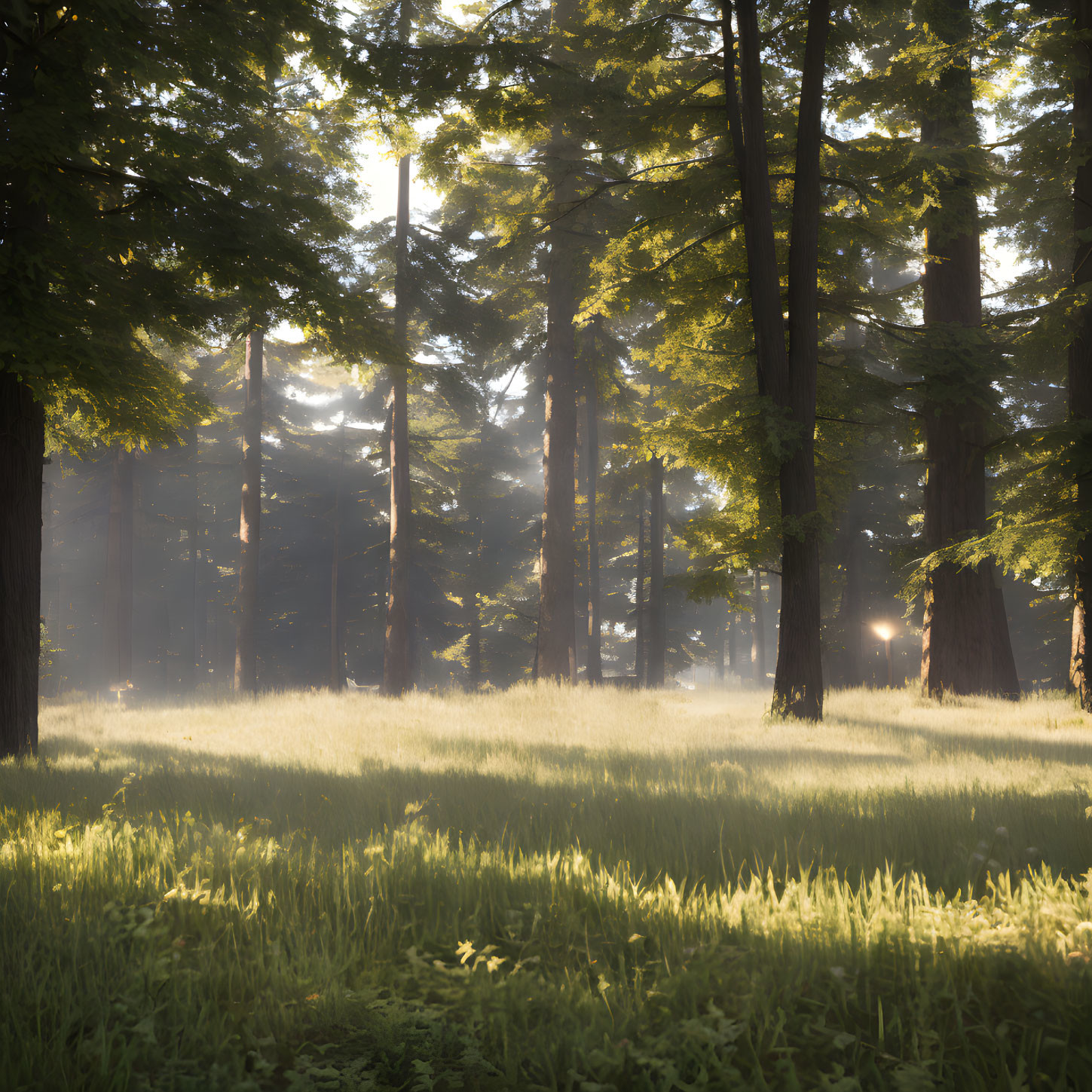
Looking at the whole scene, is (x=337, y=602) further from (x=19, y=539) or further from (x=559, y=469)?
(x=19, y=539)

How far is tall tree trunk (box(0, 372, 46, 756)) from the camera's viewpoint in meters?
7.90

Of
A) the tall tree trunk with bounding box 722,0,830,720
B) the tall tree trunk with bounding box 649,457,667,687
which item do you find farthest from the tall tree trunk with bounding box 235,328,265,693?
the tall tree trunk with bounding box 722,0,830,720

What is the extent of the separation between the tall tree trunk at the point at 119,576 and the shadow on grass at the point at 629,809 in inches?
838

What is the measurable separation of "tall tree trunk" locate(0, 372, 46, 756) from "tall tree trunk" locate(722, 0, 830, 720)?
30.9 ft

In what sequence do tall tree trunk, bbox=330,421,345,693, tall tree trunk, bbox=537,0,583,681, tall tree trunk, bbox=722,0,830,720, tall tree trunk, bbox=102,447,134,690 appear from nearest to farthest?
tall tree trunk, bbox=722,0,830,720, tall tree trunk, bbox=537,0,583,681, tall tree trunk, bbox=102,447,134,690, tall tree trunk, bbox=330,421,345,693

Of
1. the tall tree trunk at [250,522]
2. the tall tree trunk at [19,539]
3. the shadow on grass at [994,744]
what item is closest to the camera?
the shadow on grass at [994,744]

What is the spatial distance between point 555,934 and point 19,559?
25.1 ft

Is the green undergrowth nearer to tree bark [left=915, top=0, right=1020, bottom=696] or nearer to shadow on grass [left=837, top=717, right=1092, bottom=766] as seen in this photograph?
shadow on grass [left=837, top=717, right=1092, bottom=766]

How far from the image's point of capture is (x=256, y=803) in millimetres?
6086

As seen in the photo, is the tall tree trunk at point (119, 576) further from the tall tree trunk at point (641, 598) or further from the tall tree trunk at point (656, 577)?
the tall tree trunk at point (641, 598)

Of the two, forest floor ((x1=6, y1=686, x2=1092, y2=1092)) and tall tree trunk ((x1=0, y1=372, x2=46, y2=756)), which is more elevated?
tall tree trunk ((x1=0, y1=372, x2=46, y2=756))

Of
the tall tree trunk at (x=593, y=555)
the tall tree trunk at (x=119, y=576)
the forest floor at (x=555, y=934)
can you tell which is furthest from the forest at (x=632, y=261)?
the tall tree trunk at (x=119, y=576)

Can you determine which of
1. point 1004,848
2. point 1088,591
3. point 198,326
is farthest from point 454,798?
point 1088,591

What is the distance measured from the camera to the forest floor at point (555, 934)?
2.52 m
